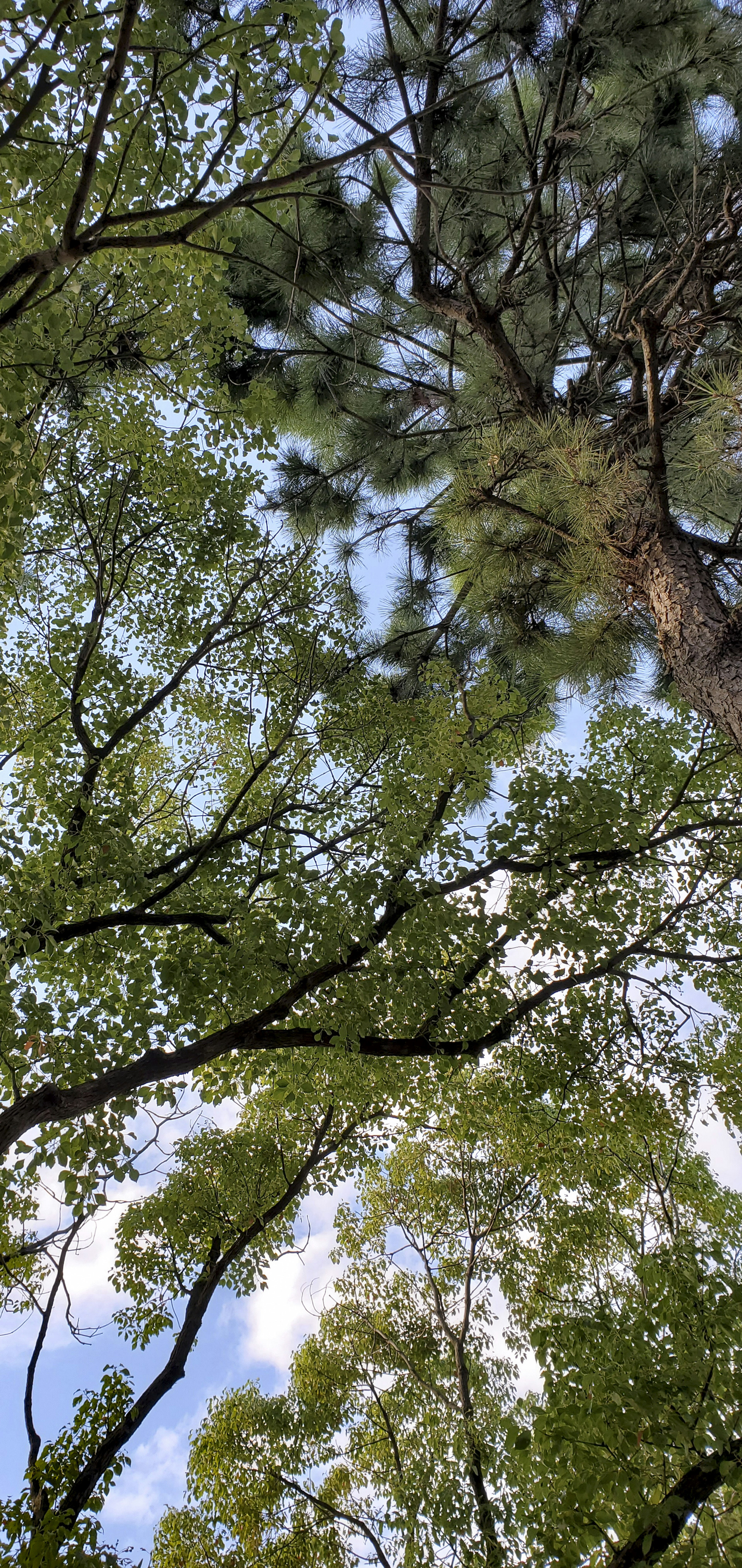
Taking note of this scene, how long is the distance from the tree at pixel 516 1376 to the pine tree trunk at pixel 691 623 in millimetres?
3281

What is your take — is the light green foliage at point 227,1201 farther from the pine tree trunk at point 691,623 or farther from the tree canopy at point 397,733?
the pine tree trunk at point 691,623

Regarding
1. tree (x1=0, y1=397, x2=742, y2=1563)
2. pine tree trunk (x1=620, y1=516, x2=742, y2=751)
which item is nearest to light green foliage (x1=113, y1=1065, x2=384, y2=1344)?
tree (x1=0, y1=397, x2=742, y2=1563)

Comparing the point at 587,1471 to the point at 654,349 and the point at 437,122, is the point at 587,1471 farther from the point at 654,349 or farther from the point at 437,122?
the point at 437,122

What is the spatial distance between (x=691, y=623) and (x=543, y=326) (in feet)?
17.2

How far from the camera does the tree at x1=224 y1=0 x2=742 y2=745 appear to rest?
14.8 feet

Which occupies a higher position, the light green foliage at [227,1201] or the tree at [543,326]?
the tree at [543,326]

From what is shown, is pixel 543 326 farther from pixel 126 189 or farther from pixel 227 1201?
pixel 227 1201

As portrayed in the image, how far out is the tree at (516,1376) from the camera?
11.2ft

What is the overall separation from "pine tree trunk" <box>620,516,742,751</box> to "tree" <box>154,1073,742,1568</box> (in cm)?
328

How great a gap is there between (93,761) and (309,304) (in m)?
5.67

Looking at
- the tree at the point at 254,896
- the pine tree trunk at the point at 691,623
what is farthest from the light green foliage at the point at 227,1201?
the pine tree trunk at the point at 691,623

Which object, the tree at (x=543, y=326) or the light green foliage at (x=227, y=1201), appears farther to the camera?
the light green foliage at (x=227, y=1201)

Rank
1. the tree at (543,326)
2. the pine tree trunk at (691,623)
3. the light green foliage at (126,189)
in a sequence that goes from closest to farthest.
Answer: the light green foliage at (126,189) → the pine tree trunk at (691,623) → the tree at (543,326)

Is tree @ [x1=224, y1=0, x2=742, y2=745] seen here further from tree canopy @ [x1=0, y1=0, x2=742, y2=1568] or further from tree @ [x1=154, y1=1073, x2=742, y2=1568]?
tree @ [x1=154, y1=1073, x2=742, y2=1568]
